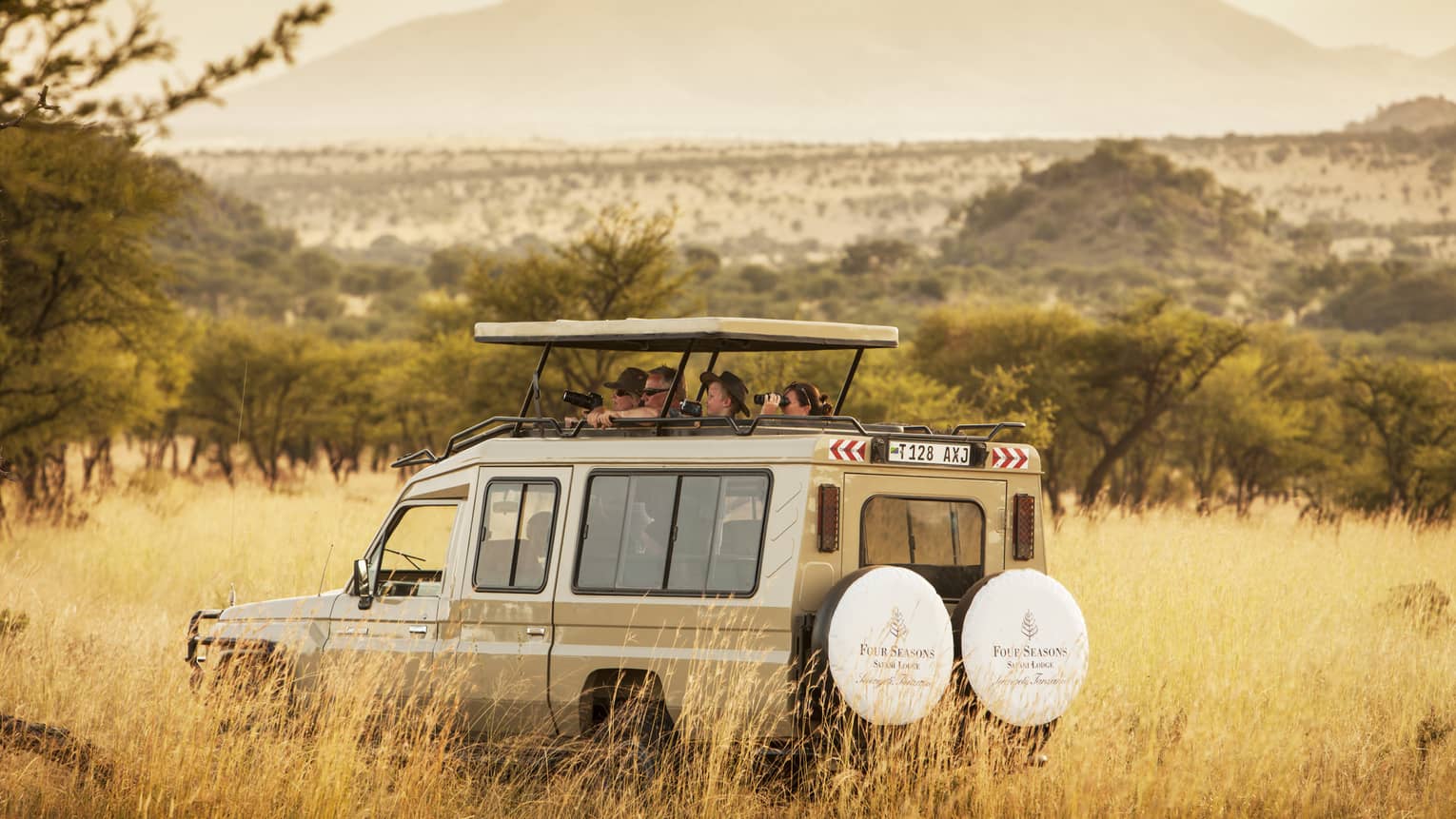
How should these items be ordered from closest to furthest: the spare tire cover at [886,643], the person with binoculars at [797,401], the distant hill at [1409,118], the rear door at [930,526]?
the spare tire cover at [886,643] → the rear door at [930,526] → the person with binoculars at [797,401] → the distant hill at [1409,118]

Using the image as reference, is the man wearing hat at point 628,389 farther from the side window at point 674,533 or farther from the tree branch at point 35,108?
the tree branch at point 35,108

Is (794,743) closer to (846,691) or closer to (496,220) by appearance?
(846,691)

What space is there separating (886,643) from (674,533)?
131cm

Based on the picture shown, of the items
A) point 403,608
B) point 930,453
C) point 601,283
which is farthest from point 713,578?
point 601,283

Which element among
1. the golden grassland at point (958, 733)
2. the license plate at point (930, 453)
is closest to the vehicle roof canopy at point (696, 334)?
→ the license plate at point (930, 453)

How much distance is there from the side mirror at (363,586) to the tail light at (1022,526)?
11.9 feet

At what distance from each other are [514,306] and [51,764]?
2219 centimetres

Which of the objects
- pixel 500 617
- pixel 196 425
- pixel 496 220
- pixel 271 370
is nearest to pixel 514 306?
pixel 271 370

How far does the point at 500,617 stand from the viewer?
28.6 ft

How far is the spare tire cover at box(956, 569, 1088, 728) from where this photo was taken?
25.6ft

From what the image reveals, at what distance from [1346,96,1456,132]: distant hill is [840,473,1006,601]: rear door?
10919 cm

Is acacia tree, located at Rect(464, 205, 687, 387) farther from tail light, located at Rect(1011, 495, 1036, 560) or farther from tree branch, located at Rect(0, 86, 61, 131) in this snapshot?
tree branch, located at Rect(0, 86, 61, 131)

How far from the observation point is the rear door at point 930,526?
26.0 feet

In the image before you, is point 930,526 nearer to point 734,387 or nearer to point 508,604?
point 734,387
